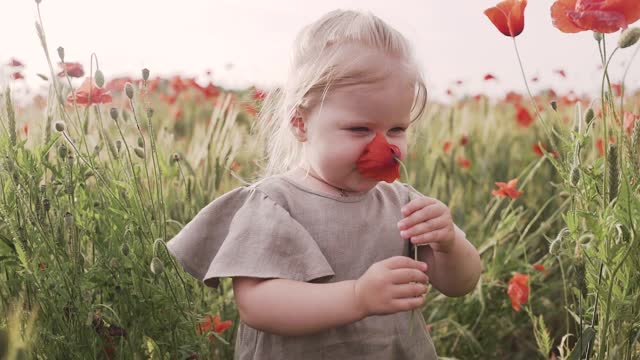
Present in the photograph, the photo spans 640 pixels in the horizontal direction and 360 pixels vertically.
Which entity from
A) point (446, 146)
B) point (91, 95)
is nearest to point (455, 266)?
point (91, 95)

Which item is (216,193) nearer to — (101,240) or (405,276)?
(101,240)

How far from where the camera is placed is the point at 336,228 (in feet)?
4.78

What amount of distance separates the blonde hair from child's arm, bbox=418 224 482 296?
12.3 inches

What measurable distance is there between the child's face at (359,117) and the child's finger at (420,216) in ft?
0.45

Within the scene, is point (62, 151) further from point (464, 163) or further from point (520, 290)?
point (464, 163)

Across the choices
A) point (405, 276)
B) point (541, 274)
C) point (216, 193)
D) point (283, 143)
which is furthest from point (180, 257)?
point (541, 274)

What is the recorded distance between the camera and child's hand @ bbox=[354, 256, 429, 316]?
124 centimetres

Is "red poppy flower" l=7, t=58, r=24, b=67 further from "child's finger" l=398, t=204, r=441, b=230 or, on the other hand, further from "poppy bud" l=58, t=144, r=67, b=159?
"child's finger" l=398, t=204, r=441, b=230

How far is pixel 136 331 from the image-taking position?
5.13 ft

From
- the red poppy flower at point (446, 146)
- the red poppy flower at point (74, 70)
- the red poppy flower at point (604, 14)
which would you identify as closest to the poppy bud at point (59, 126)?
the red poppy flower at point (74, 70)

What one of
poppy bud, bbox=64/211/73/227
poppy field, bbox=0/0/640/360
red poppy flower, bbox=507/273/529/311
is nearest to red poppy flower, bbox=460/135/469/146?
poppy field, bbox=0/0/640/360

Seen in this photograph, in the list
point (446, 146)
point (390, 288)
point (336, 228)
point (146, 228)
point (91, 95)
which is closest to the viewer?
point (390, 288)

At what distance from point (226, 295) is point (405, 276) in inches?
38.3

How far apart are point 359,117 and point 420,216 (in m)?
0.21
